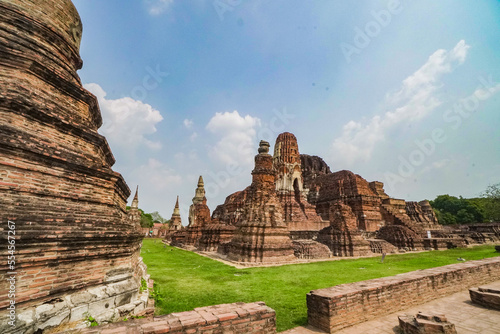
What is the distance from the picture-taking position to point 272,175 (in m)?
13.8

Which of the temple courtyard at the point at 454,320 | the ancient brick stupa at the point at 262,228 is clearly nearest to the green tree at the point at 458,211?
the ancient brick stupa at the point at 262,228

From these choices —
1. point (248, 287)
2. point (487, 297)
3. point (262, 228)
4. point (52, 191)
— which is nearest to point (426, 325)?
point (487, 297)

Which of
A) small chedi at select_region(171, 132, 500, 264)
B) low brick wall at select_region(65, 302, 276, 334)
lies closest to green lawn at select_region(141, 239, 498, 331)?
low brick wall at select_region(65, 302, 276, 334)

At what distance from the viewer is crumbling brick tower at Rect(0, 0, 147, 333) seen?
3404 millimetres

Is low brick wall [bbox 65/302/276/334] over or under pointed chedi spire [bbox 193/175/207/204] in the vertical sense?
under

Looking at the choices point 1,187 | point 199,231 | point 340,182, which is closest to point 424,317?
point 1,187

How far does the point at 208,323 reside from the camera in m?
2.92

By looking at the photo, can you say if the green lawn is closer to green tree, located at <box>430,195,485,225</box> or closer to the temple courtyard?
the temple courtyard

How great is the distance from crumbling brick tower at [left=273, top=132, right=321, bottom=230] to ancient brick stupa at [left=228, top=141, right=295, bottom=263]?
9.01m

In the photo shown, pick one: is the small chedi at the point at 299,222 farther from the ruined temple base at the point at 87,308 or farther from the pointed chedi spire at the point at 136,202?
the pointed chedi spire at the point at 136,202

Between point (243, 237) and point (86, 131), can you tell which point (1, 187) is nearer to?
point (86, 131)

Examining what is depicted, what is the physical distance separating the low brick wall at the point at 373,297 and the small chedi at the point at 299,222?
6995 millimetres

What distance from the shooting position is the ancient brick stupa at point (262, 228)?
11.8 m

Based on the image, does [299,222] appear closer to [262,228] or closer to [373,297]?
[262,228]
